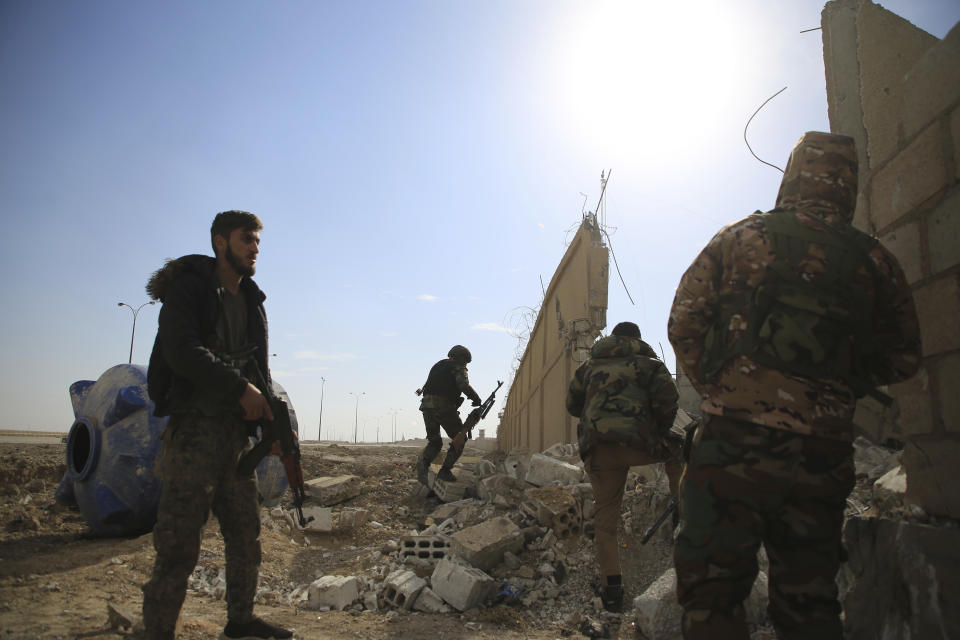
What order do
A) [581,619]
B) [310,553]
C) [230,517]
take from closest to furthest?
[230,517]
[581,619]
[310,553]

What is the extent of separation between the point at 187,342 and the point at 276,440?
0.63 meters

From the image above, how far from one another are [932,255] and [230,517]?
9.09 ft

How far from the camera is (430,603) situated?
3.24m

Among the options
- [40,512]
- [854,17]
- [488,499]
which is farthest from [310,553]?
[854,17]

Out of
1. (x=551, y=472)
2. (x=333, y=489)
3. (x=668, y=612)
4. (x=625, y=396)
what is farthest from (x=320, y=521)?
(x=668, y=612)

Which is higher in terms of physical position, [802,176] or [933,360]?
[802,176]

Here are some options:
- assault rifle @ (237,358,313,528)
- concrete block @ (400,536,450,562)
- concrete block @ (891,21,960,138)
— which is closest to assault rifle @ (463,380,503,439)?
concrete block @ (400,536,450,562)

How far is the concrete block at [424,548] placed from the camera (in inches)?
154

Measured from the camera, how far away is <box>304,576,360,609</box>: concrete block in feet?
10.7

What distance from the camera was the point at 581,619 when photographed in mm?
3002

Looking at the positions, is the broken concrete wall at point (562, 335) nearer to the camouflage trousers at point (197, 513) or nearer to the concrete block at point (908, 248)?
the concrete block at point (908, 248)

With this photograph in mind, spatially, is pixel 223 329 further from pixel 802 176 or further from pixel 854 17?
pixel 854 17

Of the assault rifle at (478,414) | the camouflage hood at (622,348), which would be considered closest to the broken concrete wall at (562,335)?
the assault rifle at (478,414)

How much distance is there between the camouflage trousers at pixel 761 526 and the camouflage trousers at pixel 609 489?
4.85ft
